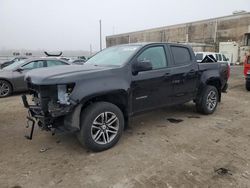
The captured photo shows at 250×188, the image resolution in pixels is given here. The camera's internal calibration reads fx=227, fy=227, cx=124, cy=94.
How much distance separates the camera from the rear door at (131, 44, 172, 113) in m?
4.22

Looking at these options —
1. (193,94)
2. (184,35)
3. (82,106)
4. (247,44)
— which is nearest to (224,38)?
(247,44)

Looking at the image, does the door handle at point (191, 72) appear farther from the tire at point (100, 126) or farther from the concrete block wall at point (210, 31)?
the concrete block wall at point (210, 31)

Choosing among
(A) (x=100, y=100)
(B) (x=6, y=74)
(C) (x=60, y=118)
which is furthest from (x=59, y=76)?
(B) (x=6, y=74)

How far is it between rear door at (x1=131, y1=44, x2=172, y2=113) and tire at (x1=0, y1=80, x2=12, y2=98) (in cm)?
598

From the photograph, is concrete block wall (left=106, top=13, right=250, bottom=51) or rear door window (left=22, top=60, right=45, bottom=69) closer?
rear door window (left=22, top=60, right=45, bottom=69)

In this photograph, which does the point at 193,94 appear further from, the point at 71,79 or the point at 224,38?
the point at 224,38

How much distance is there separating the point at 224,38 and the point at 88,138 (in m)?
34.9

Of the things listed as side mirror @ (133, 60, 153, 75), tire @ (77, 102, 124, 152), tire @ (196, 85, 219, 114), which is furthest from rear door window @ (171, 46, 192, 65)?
tire @ (77, 102, 124, 152)

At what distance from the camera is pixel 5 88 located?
821 centimetres

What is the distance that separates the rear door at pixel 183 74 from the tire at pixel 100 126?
5.38 feet

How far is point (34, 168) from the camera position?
326 centimetres

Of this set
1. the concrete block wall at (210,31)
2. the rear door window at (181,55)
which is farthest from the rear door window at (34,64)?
the concrete block wall at (210,31)

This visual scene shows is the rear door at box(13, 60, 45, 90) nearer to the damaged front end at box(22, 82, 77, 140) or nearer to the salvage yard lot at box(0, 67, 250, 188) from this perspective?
the salvage yard lot at box(0, 67, 250, 188)

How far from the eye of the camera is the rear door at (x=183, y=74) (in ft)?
16.2
